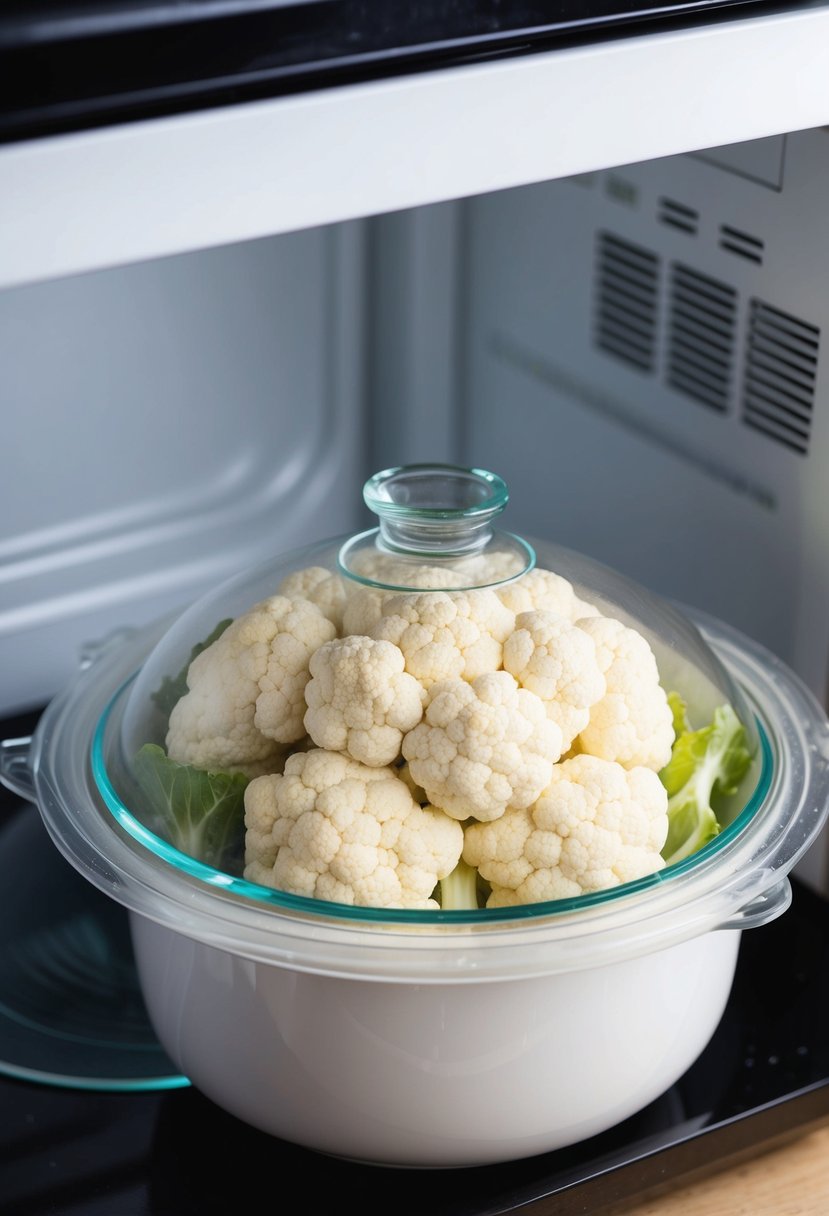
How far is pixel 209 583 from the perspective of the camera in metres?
1.32

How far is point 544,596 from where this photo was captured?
809 millimetres

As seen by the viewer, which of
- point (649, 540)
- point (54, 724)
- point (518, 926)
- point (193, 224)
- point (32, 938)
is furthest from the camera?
point (649, 540)

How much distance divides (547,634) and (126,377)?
60 centimetres

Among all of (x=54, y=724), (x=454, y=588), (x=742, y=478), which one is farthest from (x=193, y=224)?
(x=742, y=478)

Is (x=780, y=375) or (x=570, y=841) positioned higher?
(x=780, y=375)

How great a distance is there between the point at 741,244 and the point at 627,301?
14 centimetres

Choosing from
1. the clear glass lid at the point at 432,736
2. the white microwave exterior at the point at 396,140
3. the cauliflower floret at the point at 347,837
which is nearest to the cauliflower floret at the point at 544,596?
the clear glass lid at the point at 432,736

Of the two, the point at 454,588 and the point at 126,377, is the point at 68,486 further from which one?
the point at 454,588

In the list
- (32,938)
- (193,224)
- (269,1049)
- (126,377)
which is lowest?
(32,938)

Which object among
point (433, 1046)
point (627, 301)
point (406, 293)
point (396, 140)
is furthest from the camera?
point (406, 293)

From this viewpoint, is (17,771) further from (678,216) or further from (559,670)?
(678,216)

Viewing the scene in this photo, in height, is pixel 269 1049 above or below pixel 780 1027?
above

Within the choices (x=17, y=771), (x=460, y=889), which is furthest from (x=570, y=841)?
(x=17, y=771)

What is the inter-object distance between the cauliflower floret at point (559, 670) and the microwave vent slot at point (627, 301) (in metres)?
0.40
